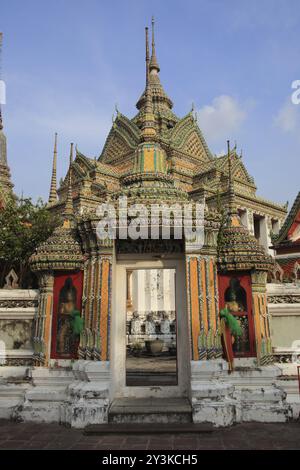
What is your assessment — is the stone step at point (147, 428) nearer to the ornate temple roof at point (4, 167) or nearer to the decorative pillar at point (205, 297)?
the decorative pillar at point (205, 297)

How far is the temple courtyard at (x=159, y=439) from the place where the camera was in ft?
19.4

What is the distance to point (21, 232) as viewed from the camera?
16.0 metres

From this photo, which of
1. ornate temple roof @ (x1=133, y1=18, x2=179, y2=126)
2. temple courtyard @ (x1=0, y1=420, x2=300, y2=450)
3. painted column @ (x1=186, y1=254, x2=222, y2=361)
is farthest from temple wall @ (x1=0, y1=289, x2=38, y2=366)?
ornate temple roof @ (x1=133, y1=18, x2=179, y2=126)

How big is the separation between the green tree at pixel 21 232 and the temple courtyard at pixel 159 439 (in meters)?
7.16

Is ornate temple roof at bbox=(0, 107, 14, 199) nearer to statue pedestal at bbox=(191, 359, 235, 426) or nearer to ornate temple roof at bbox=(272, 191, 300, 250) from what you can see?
ornate temple roof at bbox=(272, 191, 300, 250)

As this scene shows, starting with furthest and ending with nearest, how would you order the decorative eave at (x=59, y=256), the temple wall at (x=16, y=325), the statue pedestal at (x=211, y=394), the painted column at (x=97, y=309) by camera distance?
1. the temple wall at (x=16, y=325)
2. the decorative eave at (x=59, y=256)
3. the painted column at (x=97, y=309)
4. the statue pedestal at (x=211, y=394)

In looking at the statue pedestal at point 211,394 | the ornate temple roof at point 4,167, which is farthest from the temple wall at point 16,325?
the ornate temple roof at point 4,167

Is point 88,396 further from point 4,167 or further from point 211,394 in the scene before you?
point 4,167

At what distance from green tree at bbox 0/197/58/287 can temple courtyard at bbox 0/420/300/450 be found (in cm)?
716

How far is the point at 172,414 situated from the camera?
7.04 metres

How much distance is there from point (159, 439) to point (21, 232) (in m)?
11.6

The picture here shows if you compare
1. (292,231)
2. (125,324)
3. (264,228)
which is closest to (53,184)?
(264,228)
